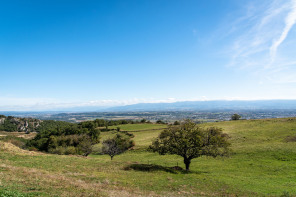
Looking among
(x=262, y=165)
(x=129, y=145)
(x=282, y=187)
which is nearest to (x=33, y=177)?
(x=282, y=187)

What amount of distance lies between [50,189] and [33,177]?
6629 millimetres

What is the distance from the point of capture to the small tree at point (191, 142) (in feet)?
117

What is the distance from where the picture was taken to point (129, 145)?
251ft

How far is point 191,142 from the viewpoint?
36000 mm

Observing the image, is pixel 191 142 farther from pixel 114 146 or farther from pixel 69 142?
pixel 69 142

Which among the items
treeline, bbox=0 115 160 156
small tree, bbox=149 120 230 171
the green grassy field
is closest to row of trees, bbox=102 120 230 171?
small tree, bbox=149 120 230 171

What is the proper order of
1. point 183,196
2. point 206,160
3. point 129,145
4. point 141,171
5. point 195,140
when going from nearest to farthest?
point 183,196 → point 141,171 → point 195,140 → point 206,160 → point 129,145

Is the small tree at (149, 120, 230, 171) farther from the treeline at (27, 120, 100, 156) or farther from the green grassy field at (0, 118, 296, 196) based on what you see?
the treeline at (27, 120, 100, 156)

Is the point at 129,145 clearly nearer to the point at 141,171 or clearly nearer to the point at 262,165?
the point at 141,171

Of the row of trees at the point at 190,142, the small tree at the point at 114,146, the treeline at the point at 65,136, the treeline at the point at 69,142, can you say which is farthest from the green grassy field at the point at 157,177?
the treeline at the point at 69,142

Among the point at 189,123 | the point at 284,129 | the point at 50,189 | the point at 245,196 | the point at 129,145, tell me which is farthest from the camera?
the point at 129,145

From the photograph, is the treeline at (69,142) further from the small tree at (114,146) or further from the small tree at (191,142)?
the small tree at (191,142)

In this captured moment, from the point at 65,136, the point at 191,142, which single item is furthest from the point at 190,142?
the point at 65,136

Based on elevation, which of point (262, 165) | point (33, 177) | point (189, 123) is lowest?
point (262, 165)
